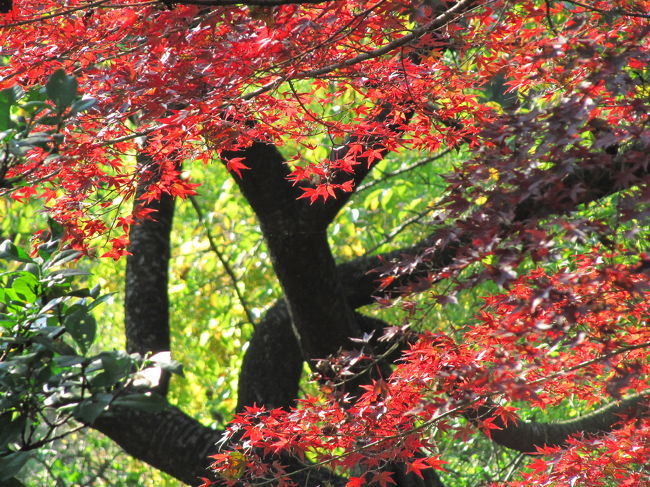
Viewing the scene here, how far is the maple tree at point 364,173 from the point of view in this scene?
1.24 m

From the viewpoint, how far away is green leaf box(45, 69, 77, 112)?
46.6 inches

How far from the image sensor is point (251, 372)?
3086 mm

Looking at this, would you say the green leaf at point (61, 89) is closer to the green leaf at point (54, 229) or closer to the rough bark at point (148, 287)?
the green leaf at point (54, 229)

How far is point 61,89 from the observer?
1.19 metres

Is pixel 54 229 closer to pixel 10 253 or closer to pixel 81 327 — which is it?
pixel 10 253

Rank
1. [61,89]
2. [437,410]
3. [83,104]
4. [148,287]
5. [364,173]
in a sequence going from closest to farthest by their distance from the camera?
[61,89] → [83,104] → [437,410] → [364,173] → [148,287]

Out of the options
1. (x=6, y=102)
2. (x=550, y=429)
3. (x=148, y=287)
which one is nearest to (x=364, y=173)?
(x=148, y=287)

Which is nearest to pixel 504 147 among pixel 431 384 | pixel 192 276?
pixel 431 384

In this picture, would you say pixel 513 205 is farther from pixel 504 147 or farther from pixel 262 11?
pixel 262 11

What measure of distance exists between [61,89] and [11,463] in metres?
0.63

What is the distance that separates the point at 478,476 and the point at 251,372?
6.73ft

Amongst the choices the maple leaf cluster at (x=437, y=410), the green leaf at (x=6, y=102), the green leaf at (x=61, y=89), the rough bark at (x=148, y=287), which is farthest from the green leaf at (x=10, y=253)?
the rough bark at (x=148, y=287)

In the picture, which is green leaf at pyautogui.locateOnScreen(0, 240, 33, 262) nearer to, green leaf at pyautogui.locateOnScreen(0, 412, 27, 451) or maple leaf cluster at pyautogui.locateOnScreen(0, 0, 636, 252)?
maple leaf cluster at pyautogui.locateOnScreen(0, 0, 636, 252)

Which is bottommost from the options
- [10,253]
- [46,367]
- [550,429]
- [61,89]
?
[550,429]
